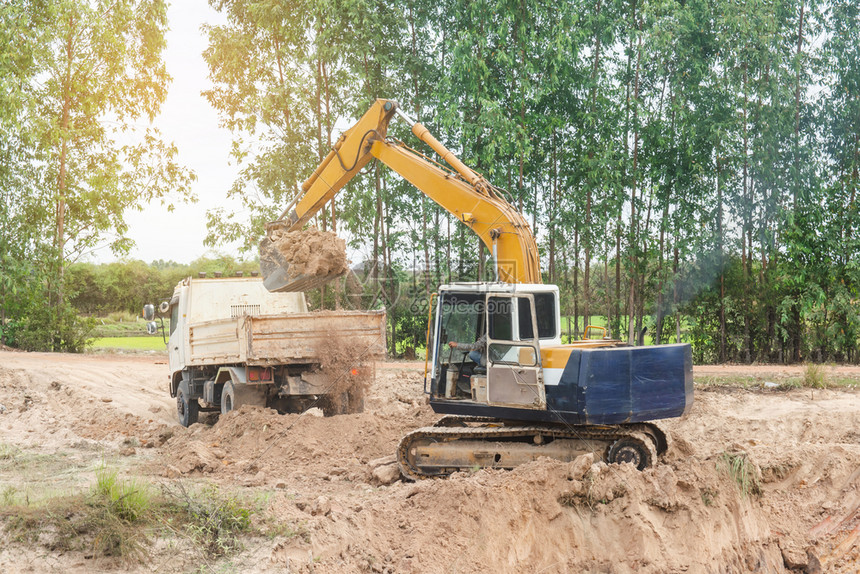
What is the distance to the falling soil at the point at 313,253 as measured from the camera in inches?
396

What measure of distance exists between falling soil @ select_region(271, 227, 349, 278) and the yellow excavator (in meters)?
2.24

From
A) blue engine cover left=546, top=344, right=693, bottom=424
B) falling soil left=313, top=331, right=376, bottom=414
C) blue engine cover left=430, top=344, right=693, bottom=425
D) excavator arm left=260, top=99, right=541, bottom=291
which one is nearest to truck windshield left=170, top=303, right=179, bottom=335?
excavator arm left=260, top=99, right=541, bottom=291

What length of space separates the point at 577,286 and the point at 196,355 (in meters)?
12.8

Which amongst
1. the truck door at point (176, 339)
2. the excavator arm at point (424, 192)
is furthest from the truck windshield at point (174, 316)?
the excavator arm at point (424, 192)

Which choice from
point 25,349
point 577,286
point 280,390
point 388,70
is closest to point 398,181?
point 388,70

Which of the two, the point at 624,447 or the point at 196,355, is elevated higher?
the point at 196,355

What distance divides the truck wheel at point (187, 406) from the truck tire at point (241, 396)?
125cm

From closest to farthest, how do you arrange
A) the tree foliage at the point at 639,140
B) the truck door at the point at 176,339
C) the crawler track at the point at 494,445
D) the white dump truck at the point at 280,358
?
the crawler track at the point at 494,445 → the white dump truck at the point at 280,358 → the truck door at the point at 176,339 → the tree foliage at the point at 639,140

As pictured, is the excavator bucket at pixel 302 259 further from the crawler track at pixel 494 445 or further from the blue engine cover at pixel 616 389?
the blue engine cover at pixel 616 389

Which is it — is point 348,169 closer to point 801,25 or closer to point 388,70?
point 388,70

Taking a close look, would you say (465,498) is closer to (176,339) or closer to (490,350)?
(490,350)

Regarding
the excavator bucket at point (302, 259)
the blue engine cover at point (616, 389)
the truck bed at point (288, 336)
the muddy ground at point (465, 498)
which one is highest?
the excavator bucket at point (302, 259)

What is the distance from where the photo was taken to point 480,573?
5.98 m

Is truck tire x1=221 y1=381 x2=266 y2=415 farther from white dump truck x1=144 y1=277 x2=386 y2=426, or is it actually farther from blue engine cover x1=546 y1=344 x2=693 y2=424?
blue engine cover x1=546 y1=344 x2=693 y2=424
